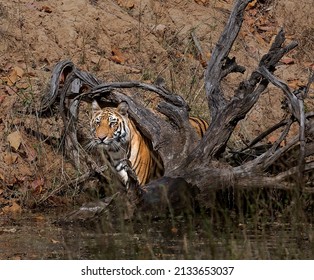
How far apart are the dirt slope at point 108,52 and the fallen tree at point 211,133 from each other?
0.64 metres

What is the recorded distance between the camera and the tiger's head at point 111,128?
30.2 feet

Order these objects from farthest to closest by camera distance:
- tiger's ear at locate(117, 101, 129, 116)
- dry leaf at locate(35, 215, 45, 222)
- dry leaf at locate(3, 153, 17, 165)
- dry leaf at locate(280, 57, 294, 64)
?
dry leaf at locate(280, 57, 294, 64) → dry leaf at locate(3, 153, 17, 165) → tiger's ear at locate(117, 101, 129, 116) → dry leaf at locate(35, 215, 45, 222)

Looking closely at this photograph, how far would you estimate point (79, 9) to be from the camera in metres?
12.2

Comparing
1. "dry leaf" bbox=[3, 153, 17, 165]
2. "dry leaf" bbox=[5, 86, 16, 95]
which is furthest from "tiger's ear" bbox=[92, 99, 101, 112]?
"dry leaf" bbox=[5, 86, 16, 95]

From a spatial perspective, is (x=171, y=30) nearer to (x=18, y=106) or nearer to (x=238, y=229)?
(x=18, y=106)

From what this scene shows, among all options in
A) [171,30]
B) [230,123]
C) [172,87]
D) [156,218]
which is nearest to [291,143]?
[230,123]

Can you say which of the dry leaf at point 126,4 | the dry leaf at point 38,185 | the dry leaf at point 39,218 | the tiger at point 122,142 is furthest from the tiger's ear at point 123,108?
the dry leaf at point 126,4

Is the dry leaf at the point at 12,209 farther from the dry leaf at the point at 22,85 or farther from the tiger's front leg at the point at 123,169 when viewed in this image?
the dry leaf at the point at 22,85

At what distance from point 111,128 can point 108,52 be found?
288cm

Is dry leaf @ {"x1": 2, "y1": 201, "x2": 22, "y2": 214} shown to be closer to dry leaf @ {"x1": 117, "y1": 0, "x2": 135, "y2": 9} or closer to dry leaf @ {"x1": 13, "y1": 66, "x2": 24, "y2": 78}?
dry leaf @ {"x1": 13, "y1": 66, "x2": 24, "y2": 78}

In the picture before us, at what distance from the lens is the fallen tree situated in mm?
8562

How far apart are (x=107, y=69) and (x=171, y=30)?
1.46 m

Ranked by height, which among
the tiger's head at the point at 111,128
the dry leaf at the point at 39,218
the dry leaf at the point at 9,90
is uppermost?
the dry leaf at the point at 9,90

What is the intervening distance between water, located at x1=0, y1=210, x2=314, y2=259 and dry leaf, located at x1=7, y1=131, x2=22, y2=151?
106cm
